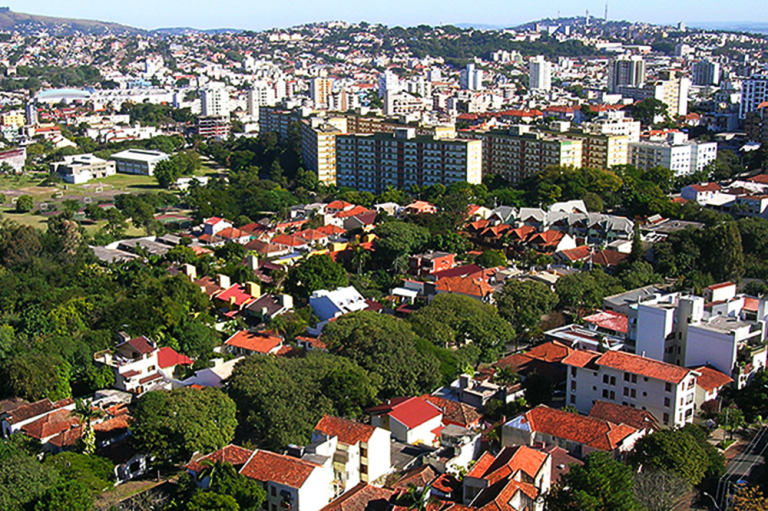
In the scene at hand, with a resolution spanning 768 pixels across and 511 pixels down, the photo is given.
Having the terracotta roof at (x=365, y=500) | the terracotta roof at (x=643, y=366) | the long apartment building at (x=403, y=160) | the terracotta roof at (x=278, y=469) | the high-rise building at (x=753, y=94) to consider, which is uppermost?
the high-rise building at (x=753, y=94)

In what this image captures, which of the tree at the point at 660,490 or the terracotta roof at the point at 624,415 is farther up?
the terracotta roof at the point at 624,415

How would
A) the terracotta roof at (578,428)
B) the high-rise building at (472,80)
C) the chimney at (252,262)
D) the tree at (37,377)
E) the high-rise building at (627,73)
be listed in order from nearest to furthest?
the terracotta roof at (578,428) → the tree at (37,377) → the chimney at (252,262) → the high-rise building at (627,73) → the high-rise building at (472,80)

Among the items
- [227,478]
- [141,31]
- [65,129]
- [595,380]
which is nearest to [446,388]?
[595,380]

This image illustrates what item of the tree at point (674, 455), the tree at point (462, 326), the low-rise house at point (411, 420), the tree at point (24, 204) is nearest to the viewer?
the tree at point (674, 455)

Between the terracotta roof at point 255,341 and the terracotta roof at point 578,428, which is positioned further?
the terracotta roof at point 255,341

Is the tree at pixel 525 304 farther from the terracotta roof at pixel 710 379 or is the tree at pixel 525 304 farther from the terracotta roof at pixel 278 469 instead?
the terracotta roof at pixel 278 469

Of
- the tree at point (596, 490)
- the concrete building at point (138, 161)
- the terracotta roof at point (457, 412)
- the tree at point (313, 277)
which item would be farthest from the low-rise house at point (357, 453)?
the concrete building at point (138, 161)

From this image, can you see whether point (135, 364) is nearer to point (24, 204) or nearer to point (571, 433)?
point (571, 433)

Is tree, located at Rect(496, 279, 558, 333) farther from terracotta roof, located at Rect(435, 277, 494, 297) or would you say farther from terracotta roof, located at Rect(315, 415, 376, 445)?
terracotta roof, located at Rect(315, 415, 376, 445)
